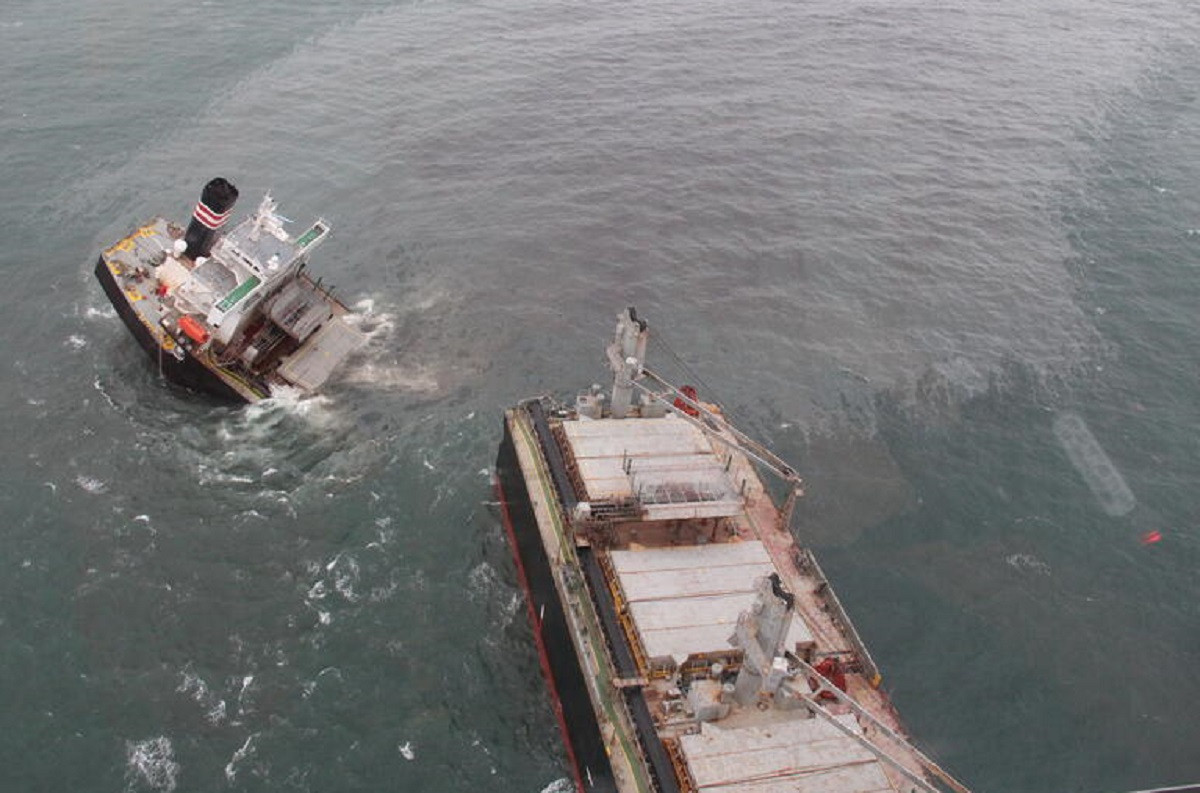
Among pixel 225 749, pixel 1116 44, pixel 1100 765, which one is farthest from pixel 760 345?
pixel 1116 44

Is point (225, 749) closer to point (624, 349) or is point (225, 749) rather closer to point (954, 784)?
point (624, 349)

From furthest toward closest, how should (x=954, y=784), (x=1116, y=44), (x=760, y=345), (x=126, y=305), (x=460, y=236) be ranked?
(x=1116, y=44), (x=460, y=236), (x=760, y=345), (x=126, y=305), (x=954, y=784)

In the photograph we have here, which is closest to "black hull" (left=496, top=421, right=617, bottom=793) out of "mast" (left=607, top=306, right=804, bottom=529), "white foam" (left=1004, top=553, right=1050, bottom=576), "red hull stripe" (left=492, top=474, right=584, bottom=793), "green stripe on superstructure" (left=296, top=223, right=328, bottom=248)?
"red hull stripe" (left=492, top=474, right=584, bottom=793)

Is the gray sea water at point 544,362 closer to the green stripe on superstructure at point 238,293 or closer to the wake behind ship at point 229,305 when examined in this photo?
the wake behind ship at point 229,305

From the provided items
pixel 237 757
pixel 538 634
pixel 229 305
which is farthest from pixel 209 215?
pixel 538 634

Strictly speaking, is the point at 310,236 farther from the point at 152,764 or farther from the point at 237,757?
the point at 152,764

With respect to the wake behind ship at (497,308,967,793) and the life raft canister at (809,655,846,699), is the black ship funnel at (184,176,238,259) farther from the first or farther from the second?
the life raft canister at (809,655,846,699)

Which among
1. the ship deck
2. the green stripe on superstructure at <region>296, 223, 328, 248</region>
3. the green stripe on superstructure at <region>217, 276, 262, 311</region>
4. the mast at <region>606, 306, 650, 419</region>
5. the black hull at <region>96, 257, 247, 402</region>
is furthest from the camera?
the green stripe on superstructure at <region>296, 223, 328, 248</region>
